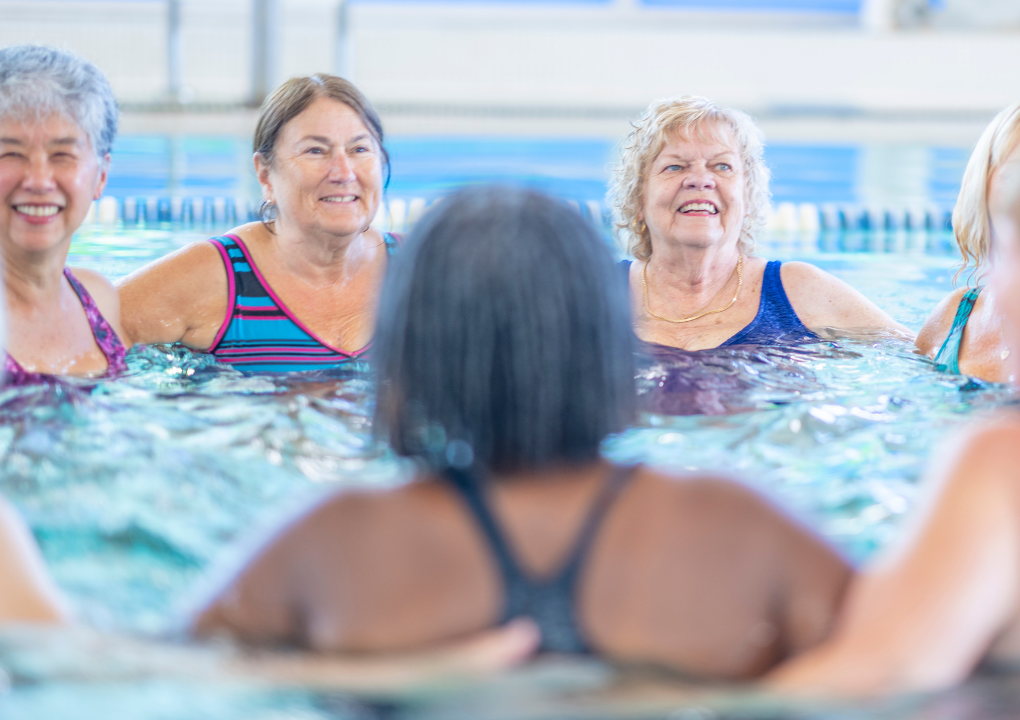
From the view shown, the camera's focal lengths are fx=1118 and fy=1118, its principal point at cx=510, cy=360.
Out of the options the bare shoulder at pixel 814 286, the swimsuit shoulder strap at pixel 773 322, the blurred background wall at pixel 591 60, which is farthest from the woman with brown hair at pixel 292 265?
the blurred background wall at pixel 591 60

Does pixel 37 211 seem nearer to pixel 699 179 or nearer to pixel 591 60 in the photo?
pixel 699 179

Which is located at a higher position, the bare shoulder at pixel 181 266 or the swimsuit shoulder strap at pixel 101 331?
the bare shoulder at pixel 181 266

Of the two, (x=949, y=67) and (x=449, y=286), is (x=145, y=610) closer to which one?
(x=449, y=286)

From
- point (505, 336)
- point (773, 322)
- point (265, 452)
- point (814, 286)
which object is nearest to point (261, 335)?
point (265, 452)

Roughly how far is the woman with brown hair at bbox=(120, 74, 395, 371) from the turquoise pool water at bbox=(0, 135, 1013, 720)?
15 cm

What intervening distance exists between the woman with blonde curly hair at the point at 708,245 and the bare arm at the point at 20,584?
102 inches

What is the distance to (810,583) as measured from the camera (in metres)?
1.34

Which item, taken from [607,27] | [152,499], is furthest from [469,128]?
[152,499]

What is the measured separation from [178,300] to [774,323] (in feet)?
6.52

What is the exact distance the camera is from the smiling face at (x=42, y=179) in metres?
2.86

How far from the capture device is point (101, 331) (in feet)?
10.8

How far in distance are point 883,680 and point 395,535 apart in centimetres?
60

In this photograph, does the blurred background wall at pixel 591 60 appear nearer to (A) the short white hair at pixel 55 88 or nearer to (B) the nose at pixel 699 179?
(B) the nose at pixel 699 179

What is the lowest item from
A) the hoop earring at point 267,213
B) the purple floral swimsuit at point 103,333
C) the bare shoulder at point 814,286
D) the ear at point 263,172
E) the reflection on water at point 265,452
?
the reflection on water at point 265,452
